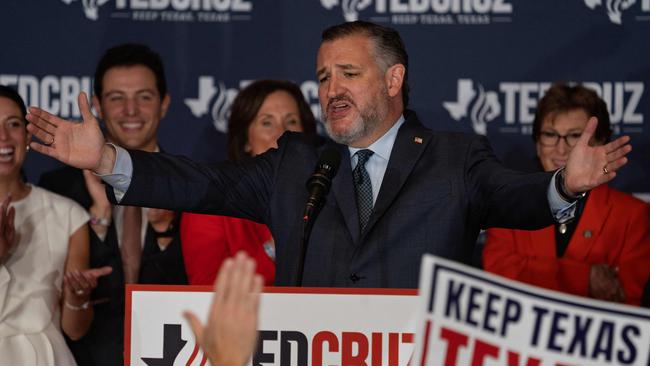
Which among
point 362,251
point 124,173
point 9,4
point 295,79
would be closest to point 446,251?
point 362,251

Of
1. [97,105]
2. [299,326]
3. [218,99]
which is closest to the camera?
[299,326]

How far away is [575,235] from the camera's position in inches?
152

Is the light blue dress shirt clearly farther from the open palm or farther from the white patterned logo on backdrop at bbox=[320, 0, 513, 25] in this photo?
the white patterned logo on backdrop at bbox=[320, 0, 513, 25]

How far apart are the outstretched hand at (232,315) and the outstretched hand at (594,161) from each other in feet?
4.30

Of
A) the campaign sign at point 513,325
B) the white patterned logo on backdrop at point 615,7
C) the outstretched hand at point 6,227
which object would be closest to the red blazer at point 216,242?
the outstretched hand at point 6,227

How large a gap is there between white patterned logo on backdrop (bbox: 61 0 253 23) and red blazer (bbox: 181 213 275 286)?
106 cm

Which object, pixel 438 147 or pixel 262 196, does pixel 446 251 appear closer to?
pixel 438 147

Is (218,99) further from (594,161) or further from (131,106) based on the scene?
(594,161)

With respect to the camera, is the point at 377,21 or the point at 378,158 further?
the point at 377,21

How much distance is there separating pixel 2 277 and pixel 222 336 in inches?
90.6

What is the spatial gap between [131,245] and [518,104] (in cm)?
167

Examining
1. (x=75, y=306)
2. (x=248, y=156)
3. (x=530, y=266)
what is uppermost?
(x=248, y=156)

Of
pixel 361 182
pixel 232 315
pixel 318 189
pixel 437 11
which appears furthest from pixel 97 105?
pixel 232 315

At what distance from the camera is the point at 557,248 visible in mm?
3867
